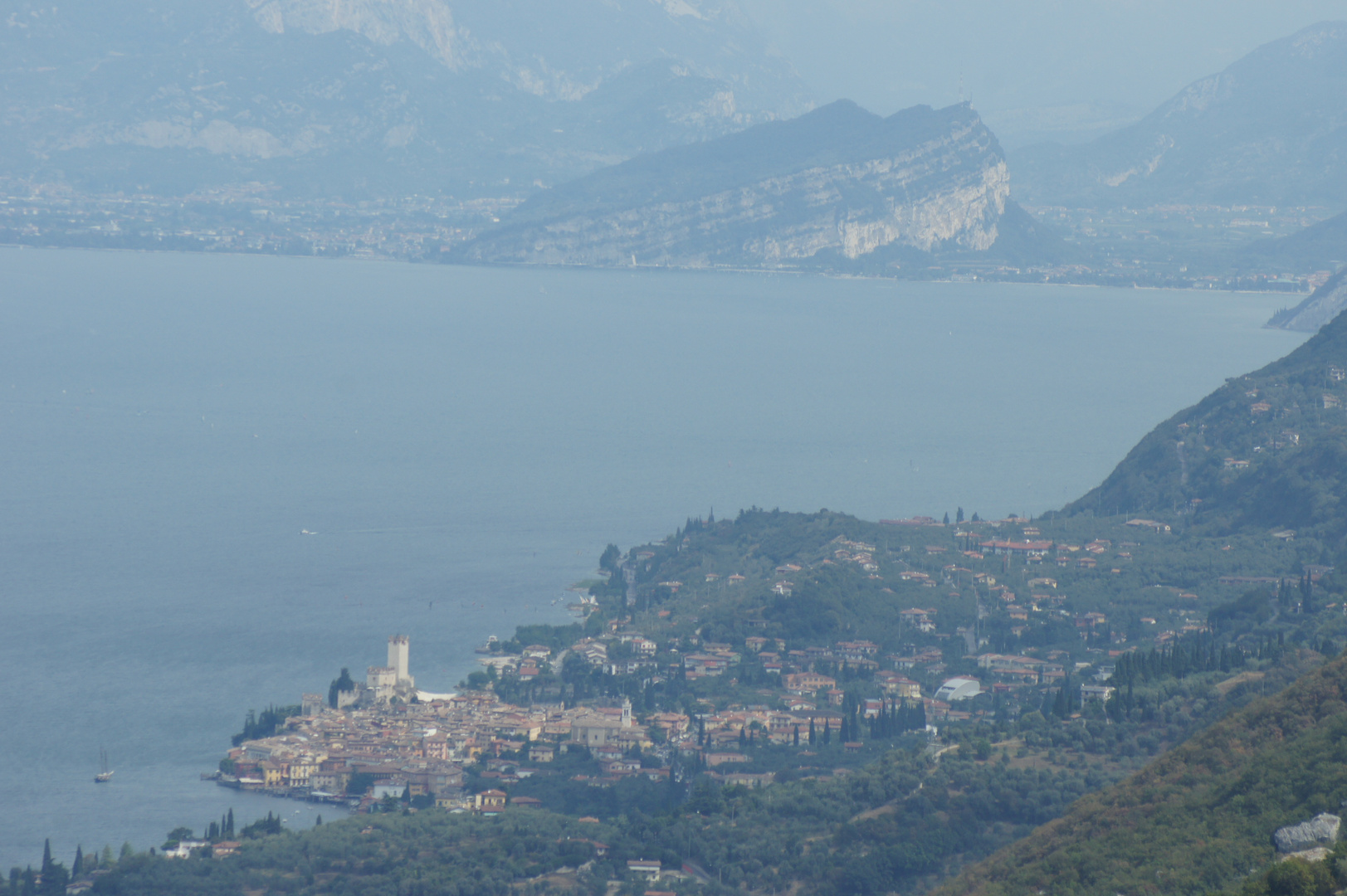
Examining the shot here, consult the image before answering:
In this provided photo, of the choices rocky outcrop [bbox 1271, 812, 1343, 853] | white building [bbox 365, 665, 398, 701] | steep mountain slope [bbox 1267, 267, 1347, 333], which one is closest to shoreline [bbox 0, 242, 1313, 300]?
steep mountain slope [bbox 1267, 267, 1347, 333]


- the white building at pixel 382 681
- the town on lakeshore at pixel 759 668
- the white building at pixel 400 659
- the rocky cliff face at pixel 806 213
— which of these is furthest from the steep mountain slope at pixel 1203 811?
the rocky cliff face at pixel 806 213

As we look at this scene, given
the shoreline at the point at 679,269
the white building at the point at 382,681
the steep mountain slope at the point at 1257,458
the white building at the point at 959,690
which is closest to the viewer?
the white building at the point at 959,690

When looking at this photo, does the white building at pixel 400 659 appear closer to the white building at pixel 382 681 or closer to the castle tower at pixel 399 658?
the castle tower at pixel 399 658

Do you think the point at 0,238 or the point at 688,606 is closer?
the point at 688,606

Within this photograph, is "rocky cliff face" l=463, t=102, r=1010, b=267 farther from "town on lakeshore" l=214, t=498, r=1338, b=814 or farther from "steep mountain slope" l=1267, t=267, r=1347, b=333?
"town on lakeshore" l=214, t=498, r=1338, b=814

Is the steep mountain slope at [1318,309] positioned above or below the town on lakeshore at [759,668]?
above

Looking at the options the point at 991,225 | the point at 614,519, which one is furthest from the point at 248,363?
the point at 991,225

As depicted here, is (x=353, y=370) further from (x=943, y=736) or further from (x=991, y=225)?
(x=991, y=225)
